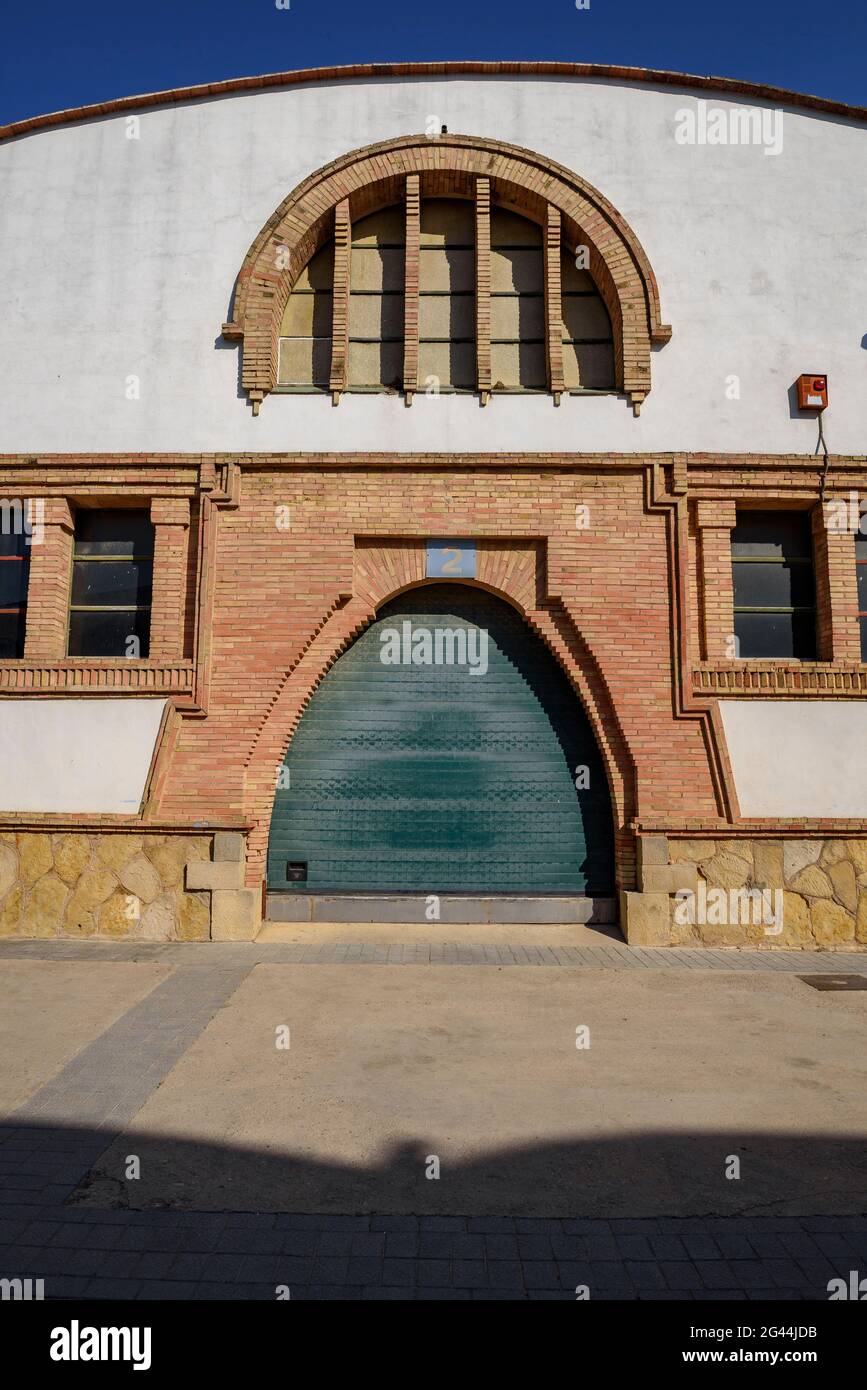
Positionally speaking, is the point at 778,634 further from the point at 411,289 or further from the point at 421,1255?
the point at 421,1255

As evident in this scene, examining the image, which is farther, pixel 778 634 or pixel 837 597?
pixel 778 634

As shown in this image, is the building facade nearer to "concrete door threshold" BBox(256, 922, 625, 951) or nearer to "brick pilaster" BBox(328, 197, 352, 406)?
"brick pilaster" BBox(328, 197, 352, 406)

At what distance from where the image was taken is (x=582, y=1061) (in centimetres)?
491

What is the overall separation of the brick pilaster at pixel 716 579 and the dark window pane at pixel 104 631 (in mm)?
6234

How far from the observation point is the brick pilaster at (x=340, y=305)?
8.87 metres

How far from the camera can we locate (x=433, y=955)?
748 centimetres

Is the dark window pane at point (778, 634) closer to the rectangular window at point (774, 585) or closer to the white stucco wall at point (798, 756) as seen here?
the rectangular window at point (774, 585)

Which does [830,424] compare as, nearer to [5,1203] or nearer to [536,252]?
[536,252]

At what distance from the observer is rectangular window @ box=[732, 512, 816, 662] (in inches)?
350

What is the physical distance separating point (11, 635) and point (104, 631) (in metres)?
1.06

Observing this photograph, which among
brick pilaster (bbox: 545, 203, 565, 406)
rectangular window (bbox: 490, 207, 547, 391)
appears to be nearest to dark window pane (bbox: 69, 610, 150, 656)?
rectangular window (bbox: 490, 207, 547, 391)

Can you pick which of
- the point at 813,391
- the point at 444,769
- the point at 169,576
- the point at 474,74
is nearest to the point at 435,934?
the point at 444,769

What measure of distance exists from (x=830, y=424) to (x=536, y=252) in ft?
13.1
